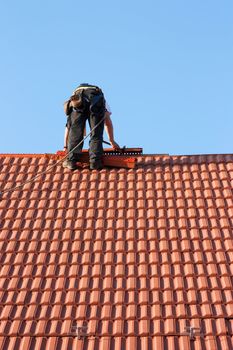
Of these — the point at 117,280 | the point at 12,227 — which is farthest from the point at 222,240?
the point at 12,227

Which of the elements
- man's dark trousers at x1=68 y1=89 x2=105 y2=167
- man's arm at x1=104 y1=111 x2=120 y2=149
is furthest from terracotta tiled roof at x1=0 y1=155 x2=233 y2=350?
man's arm at x1=104 y1=111 x2=120 y2=149

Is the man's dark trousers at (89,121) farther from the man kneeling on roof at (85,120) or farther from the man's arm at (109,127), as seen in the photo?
the man's arm at (109,127)

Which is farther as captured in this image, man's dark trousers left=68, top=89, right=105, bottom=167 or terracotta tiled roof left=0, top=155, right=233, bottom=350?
man's dark trousers left=68, top=89, right=105, bottom=167

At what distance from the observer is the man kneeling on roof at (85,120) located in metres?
11.1

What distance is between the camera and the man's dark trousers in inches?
440

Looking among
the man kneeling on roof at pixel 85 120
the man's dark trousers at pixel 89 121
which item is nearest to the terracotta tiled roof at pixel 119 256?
the man kneeling on roof at pixel 85 120

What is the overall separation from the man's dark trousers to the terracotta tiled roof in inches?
16.0

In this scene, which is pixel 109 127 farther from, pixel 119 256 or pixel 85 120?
pixel 119 256

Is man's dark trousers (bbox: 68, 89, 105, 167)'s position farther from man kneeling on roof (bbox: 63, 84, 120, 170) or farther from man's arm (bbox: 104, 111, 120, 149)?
man's arm (bbox: 104, 111, 120, 149)

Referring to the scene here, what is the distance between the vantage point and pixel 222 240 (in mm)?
8984

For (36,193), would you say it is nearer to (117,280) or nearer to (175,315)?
(117,280)

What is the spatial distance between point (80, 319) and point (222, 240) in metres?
2.57

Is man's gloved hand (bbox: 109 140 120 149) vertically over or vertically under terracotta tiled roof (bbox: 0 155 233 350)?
over

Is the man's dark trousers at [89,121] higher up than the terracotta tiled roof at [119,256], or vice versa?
the man's dark trousers at [89,121]
